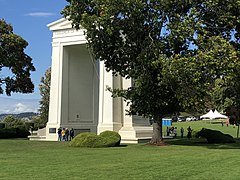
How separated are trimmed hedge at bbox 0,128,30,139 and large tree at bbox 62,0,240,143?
60.4 feet

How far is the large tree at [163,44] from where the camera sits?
20.0 metres

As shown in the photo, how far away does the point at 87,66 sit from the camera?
40562 mm

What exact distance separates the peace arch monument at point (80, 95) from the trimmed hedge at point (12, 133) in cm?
511

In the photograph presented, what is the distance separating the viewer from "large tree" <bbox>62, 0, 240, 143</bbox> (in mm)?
20000

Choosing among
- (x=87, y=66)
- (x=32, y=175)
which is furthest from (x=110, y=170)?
(x=87, y=66)

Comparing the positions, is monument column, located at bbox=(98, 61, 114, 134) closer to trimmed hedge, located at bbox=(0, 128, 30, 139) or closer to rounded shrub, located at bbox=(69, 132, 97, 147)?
rounded shrub, located at bbox=(69, 132, 97, 147)

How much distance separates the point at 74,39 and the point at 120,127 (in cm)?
970

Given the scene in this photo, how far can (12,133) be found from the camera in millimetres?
39906

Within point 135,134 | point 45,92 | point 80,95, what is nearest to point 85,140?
point 135,134

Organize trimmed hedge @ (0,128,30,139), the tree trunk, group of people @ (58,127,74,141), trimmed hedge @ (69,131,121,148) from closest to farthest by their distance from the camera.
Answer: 1. trimmed hedge @ (69,131,121,148)
2. the tree trunk
3. group of people @ (58,127,74,141)
4. trimmed hedge @ (0,128,30,139)

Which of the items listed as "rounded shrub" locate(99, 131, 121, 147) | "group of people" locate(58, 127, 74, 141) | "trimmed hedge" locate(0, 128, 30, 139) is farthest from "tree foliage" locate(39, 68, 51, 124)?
"rounded shrub" locate(99, 131, 121, 147)

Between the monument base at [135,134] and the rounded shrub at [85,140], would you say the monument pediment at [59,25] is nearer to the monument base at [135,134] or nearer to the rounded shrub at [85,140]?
the monument base at [135,134]

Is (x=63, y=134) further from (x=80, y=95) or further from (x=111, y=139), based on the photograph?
(x=111, y=139)

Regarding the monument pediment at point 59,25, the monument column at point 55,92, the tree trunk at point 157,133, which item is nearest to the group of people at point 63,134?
the monument column at point 55,92
